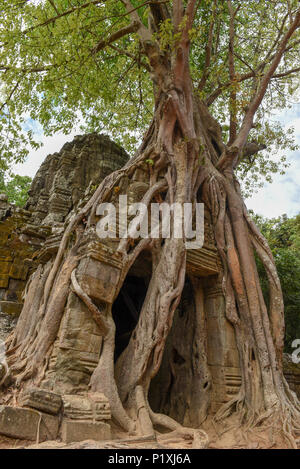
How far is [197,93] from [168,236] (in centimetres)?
352

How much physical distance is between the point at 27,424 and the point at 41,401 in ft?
0.72

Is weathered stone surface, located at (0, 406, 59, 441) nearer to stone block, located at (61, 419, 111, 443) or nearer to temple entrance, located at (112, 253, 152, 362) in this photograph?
stone block, located at (61, 419, 111, 443)

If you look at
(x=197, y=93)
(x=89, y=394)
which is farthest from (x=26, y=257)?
(x=197, y=93)

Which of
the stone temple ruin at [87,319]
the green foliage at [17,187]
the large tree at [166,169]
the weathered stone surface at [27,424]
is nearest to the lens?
the weathered stone surface at [27,424]

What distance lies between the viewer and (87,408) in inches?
128

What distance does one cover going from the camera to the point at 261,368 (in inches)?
181

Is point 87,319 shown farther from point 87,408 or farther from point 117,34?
point 117,34

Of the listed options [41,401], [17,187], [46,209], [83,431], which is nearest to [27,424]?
[41,401]

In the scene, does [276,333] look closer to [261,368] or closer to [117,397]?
[261,368]

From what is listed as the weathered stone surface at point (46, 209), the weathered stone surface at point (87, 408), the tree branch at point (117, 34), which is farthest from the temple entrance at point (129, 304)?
the tree branch at point (117, 34)

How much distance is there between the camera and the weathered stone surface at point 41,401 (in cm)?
301

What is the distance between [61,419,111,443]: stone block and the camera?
9.79ft

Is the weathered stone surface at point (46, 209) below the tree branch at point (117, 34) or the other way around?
below

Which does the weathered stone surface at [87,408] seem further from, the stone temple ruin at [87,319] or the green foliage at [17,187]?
the green foliage at [17,187]
